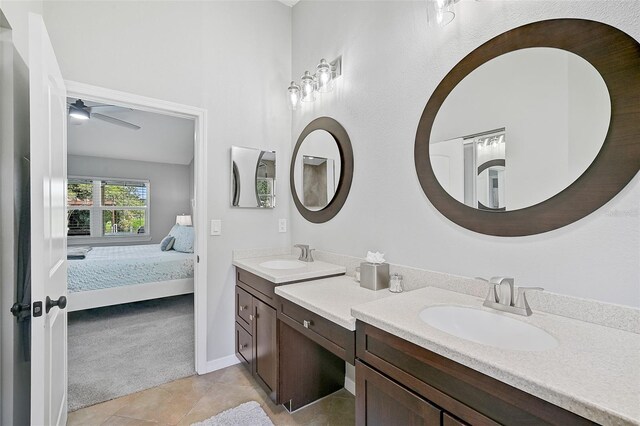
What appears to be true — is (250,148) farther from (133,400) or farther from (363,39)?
(133,400)

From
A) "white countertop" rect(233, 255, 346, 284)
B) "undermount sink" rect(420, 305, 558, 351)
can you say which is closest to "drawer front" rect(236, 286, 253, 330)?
"white countertop" rect(233, 255, 346, 284)

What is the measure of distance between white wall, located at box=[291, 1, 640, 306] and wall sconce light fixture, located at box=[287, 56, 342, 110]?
0.27ft

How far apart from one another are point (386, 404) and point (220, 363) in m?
1.81

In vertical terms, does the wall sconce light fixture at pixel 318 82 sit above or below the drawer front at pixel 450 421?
above

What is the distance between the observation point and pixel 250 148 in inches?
101

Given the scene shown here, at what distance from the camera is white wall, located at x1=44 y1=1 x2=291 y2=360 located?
6.32 ft

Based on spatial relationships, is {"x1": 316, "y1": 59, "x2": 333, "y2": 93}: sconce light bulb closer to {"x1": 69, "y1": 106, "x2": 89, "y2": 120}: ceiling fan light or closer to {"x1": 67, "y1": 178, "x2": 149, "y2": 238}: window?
{"x1": 69, "y1": 106, "x2": 89, "y2": 120}: ceiling fan light

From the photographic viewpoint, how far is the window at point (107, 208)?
5.36m

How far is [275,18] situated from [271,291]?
2.48 metres

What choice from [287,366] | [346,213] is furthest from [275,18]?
[287,366]

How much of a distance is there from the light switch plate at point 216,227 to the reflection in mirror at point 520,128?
171 centimetres

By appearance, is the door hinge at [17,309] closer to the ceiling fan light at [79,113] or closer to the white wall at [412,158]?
the white wall at [412,158]

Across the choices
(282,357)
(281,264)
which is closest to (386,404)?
(282,357)

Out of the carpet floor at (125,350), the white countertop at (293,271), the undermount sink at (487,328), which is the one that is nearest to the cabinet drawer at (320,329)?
the white countertop at (293,271)
